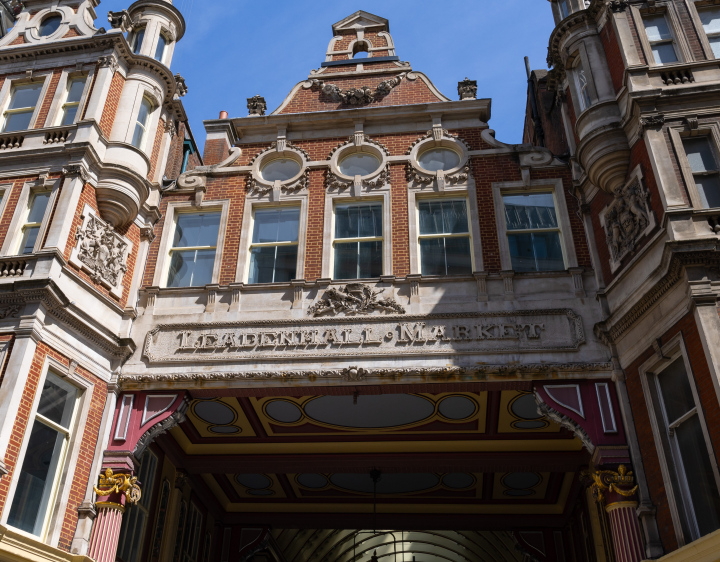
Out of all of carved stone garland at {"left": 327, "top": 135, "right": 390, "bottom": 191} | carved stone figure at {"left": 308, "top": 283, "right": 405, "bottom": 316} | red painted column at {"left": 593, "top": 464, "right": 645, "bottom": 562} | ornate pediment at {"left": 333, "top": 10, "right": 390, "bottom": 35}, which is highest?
ornate pediment at {"left": 333, "top": 10, "right": 390, "bottom": 35}

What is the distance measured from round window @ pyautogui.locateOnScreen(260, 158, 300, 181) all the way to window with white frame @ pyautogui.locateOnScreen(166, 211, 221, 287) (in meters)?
1.49

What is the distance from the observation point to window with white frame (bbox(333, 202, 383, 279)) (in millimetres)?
14609

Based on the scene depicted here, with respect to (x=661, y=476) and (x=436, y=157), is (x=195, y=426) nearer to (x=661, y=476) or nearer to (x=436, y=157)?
(x=436, y=157)

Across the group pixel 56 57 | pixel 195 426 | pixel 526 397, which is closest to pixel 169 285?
pixel 195 426

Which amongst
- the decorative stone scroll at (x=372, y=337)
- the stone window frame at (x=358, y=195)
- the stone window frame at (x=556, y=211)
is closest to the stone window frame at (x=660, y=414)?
the decorative stone scroll at (x=372, y=337)

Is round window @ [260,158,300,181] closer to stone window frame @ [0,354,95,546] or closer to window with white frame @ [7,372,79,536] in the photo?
stone window frame @ [0,354,95,546]

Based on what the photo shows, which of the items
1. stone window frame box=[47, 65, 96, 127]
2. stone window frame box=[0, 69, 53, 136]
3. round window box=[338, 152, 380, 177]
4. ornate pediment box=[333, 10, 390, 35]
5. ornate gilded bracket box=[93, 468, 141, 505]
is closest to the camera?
ornate gilded bracket box=[93, 468, 141, 505]

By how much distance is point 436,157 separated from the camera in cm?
1614

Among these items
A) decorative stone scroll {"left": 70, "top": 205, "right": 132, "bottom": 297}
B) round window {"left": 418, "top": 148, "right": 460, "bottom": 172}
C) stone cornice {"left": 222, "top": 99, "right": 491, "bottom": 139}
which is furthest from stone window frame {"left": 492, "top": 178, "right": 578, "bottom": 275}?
decorative stone scroll {"left": 70, "top": 205, "right": 132, "bottom": 297}

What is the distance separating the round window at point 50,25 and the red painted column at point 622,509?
639 inches

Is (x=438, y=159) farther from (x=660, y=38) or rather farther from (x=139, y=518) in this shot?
(x=139, y=518)

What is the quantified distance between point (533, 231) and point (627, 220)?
214 centimetres

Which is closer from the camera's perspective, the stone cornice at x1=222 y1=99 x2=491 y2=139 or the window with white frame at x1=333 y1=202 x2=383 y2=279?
the window with white frame at x1=333 y1=202 x2=383 y2=279

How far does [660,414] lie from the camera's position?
11.4 metres
